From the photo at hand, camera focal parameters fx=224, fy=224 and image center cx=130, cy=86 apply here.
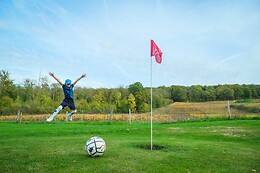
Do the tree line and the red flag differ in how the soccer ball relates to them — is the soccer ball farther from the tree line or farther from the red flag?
the tree line

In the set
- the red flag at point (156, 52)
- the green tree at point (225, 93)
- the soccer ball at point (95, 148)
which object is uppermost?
the green tree at point (225, 93)

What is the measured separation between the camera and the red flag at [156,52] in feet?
40.7

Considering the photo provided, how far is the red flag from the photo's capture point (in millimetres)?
12398

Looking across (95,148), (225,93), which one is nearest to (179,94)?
(225,93)

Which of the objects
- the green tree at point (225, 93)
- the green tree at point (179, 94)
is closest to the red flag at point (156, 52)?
the green tree at point (225, 93)

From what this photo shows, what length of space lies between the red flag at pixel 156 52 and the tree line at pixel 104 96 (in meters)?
42.9

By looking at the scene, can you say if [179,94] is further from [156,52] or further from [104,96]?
[156,52]

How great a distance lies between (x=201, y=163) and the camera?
833 cm

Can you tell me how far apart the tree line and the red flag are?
42.9 metres

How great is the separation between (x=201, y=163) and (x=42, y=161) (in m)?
5.85

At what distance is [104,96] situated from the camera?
2867 inches

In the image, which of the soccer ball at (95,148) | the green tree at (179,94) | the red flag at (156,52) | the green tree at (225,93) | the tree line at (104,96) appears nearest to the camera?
the soccer ball at (95,148)

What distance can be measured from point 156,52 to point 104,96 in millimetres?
61285

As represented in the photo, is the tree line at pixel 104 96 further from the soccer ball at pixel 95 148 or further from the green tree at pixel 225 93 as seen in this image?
the soccer ball at pixel 95 148
